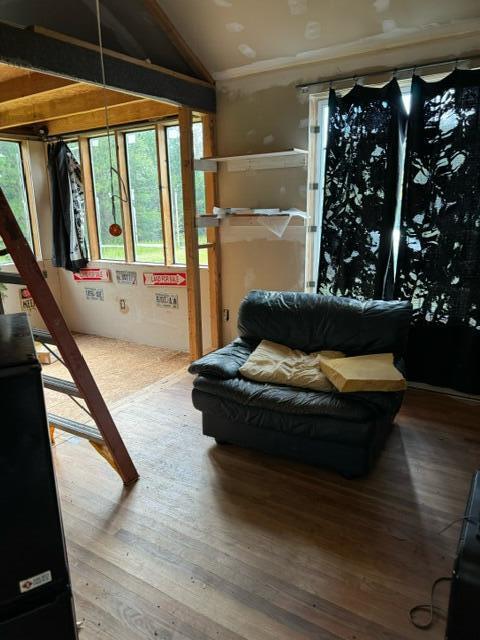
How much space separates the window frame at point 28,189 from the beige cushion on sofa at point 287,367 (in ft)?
12.7

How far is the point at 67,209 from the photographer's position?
16.8 feet

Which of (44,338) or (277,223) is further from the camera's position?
(277,223)

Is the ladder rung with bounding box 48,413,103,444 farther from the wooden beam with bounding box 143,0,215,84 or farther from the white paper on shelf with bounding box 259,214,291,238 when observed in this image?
the wooden beam with bounding box 143,0,215,84

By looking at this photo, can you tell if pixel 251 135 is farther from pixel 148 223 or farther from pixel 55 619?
pixel 55 619

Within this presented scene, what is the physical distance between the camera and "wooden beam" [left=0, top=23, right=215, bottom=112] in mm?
2238

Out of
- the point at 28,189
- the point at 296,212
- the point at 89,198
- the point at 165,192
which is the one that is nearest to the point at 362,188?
the point at 296,212

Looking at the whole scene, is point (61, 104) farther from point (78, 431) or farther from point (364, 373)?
point (364, 373)

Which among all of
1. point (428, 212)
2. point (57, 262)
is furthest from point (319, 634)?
point (57, 262)

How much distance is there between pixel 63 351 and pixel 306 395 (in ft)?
4.11

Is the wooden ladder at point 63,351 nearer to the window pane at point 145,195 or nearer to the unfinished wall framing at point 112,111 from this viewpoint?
the unfinished wall framing at point 112,111

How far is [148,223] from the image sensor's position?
15.8ft

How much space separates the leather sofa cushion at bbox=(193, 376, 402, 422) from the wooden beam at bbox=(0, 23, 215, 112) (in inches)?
77.6

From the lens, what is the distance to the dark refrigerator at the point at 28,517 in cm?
85

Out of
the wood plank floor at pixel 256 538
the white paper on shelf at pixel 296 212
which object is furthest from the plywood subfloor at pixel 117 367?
the white paper on shelf at pixel 296 212
